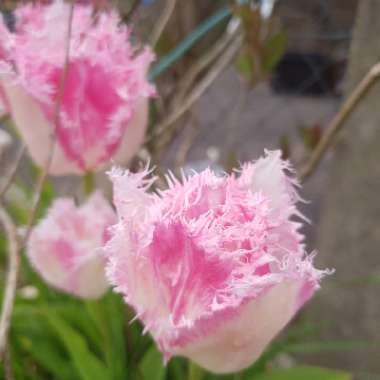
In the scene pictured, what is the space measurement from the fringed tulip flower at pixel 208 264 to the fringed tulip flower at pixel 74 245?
102mm

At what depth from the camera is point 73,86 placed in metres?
0.30

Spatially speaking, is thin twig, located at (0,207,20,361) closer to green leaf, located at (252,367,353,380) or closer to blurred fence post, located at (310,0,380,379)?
green leaf, located at (252,367,353,380)

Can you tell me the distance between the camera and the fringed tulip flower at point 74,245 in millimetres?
318

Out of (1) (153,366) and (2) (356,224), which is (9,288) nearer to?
(1) (153,366)

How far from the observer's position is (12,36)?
11.7 inches

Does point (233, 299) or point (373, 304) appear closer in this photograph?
point (233, 299)

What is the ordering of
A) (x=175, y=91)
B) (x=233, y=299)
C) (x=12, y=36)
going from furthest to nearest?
(x=175, y=91) → (x=12, y=36) → (x=233, y=299)

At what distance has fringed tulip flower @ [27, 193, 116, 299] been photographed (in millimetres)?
318

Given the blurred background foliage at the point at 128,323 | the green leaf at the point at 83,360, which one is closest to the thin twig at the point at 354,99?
the blurred background foliage at the point at 128,323

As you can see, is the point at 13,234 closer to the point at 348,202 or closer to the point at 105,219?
the point at 105,219

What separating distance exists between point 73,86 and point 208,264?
0.14 meters

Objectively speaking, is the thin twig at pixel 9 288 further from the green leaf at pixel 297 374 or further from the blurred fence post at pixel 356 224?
the blurred fence post at pixel 356 224

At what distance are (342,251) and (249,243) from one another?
531 mm

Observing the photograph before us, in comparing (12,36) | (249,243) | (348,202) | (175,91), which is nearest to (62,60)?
(12,36)
